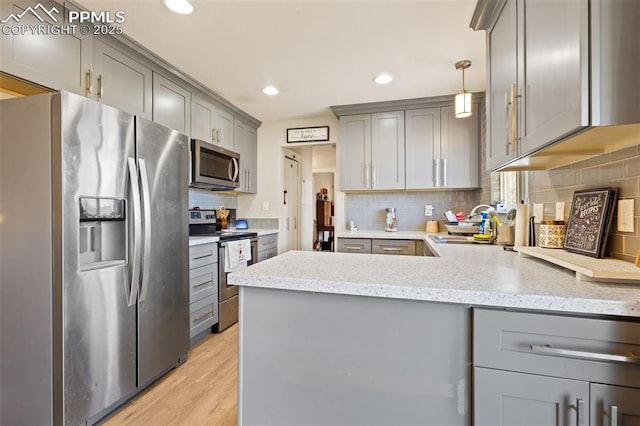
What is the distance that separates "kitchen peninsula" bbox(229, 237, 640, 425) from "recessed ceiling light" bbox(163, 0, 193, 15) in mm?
1656

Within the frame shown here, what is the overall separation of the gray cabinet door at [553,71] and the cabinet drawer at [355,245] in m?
2.12

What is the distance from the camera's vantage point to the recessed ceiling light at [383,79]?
264 centimetres

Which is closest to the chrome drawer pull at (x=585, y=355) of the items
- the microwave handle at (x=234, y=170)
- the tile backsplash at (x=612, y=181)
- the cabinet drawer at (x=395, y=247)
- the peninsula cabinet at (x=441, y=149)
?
the tile backsplash at (x=612, y=181)

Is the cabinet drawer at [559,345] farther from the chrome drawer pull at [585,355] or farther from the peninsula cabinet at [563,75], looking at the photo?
the peninsula cabinet at [563,75]

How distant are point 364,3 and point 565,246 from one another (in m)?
1.65

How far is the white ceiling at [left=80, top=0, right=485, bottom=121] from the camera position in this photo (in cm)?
176

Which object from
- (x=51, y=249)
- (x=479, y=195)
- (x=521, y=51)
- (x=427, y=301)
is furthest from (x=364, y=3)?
(x=479, y=195)

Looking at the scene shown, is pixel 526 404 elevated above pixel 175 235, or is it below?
below

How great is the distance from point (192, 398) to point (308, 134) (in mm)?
3081

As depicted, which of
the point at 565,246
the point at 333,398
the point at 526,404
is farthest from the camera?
the point at 565,246

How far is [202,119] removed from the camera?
298cm

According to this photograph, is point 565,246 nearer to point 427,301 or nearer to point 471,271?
point 471,271

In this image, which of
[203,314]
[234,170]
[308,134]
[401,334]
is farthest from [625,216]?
[308,134]

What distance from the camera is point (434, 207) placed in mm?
3535
